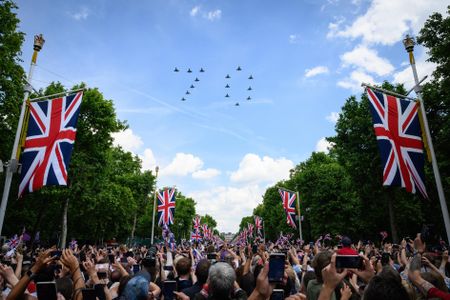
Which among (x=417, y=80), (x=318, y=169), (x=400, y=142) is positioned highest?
(x=318, y=169)

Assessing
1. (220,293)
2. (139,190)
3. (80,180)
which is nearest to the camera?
(220,293)

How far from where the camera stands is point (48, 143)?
34.0ft

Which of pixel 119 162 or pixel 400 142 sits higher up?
pixel 119 162

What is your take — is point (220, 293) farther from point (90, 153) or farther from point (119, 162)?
point (119, 162)

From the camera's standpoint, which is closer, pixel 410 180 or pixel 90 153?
pixel 410 180

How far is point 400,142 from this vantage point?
11.0 meters

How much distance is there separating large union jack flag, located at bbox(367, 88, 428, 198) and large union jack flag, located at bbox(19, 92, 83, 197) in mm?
10388

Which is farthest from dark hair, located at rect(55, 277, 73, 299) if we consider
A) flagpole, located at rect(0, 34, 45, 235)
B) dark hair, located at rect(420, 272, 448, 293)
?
flagpole, located at rect(0, 34, 45, 235)

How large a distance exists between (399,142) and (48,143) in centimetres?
1174

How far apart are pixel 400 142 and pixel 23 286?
11.3m

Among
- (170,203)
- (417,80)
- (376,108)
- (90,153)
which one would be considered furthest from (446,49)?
(90,153)

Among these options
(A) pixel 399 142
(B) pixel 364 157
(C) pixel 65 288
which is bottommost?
(C) pixel 65 288

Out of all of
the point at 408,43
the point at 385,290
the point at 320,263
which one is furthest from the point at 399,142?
the point at 385,290

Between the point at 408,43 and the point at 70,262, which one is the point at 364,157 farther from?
the point at 70,262
